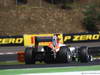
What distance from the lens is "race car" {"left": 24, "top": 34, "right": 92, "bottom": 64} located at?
9.68m

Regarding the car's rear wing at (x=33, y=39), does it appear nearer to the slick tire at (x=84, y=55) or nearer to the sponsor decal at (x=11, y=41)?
the sponsor decal at (x=11, y=41)

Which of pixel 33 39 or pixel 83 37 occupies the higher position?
pixel 83 37

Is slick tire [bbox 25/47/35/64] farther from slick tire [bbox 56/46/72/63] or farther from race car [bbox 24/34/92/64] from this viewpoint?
slick tire [bbox 56/46/72/63]

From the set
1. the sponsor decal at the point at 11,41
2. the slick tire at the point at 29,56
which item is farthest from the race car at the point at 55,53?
the sponsor decal at the point at 11,41

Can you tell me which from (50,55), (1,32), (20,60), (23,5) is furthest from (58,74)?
(23,5)

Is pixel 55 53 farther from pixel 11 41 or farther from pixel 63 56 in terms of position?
pixel 11 41

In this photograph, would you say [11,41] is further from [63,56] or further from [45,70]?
[45,70]

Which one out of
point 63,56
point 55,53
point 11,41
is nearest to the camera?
point 63,56

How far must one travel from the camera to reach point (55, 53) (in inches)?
387

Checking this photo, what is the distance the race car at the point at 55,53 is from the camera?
9.68 metres

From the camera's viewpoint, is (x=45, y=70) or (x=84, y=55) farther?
(x=84, y=55)

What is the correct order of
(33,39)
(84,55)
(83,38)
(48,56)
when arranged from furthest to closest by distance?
(83,38)
(33,39)
(48,56)
(84,55)

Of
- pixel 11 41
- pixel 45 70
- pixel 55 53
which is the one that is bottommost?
pixel 11 41

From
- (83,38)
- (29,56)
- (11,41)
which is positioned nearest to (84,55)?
(29,56)
